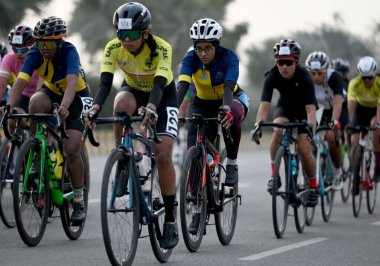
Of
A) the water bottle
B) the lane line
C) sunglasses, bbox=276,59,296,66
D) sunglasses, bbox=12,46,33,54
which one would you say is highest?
sunglasses, bbox=12,46,33,54

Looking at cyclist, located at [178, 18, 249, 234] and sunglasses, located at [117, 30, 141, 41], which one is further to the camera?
cyclist, located at [178, 18, 249, 234]

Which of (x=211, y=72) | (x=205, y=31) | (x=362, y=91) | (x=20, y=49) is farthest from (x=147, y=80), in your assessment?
(x=362, y=91)

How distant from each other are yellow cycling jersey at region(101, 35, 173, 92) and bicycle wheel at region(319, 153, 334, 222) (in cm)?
440

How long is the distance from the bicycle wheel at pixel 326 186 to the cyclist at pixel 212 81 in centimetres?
283

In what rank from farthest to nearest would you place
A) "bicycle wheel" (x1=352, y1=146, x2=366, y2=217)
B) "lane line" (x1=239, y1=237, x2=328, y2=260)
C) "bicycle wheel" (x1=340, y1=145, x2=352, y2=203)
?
"bicycle wheel" (x1=340, y1=145, x2=352, y2=203)
"bicycle wheel" (x1=352, y1=146, x2=366, y2=217)
"lane line" (x1=239, y1=237, x2=328, y2=260)

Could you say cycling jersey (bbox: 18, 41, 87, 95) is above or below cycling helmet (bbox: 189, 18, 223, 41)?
below

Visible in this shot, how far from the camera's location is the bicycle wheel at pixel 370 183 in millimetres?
14656

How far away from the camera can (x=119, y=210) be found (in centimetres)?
806

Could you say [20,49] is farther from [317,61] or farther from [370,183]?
[370,183]

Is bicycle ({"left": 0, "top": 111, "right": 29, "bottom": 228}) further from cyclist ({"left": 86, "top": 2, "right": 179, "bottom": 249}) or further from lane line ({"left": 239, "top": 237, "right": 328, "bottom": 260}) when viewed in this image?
lane line ({"left": 239, "top": 237, "right": 328, "bottom": 260})

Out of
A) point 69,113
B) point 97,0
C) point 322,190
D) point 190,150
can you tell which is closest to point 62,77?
point 69,113

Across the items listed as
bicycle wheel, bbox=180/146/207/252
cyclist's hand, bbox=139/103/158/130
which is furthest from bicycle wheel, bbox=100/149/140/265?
bicycle wheel, bbox=180/146/207/252

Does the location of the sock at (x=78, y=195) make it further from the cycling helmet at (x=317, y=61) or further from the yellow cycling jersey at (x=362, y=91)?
the yellow cycling jersey at (x=362, y=91)

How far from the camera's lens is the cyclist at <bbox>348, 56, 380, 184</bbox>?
15.2m
